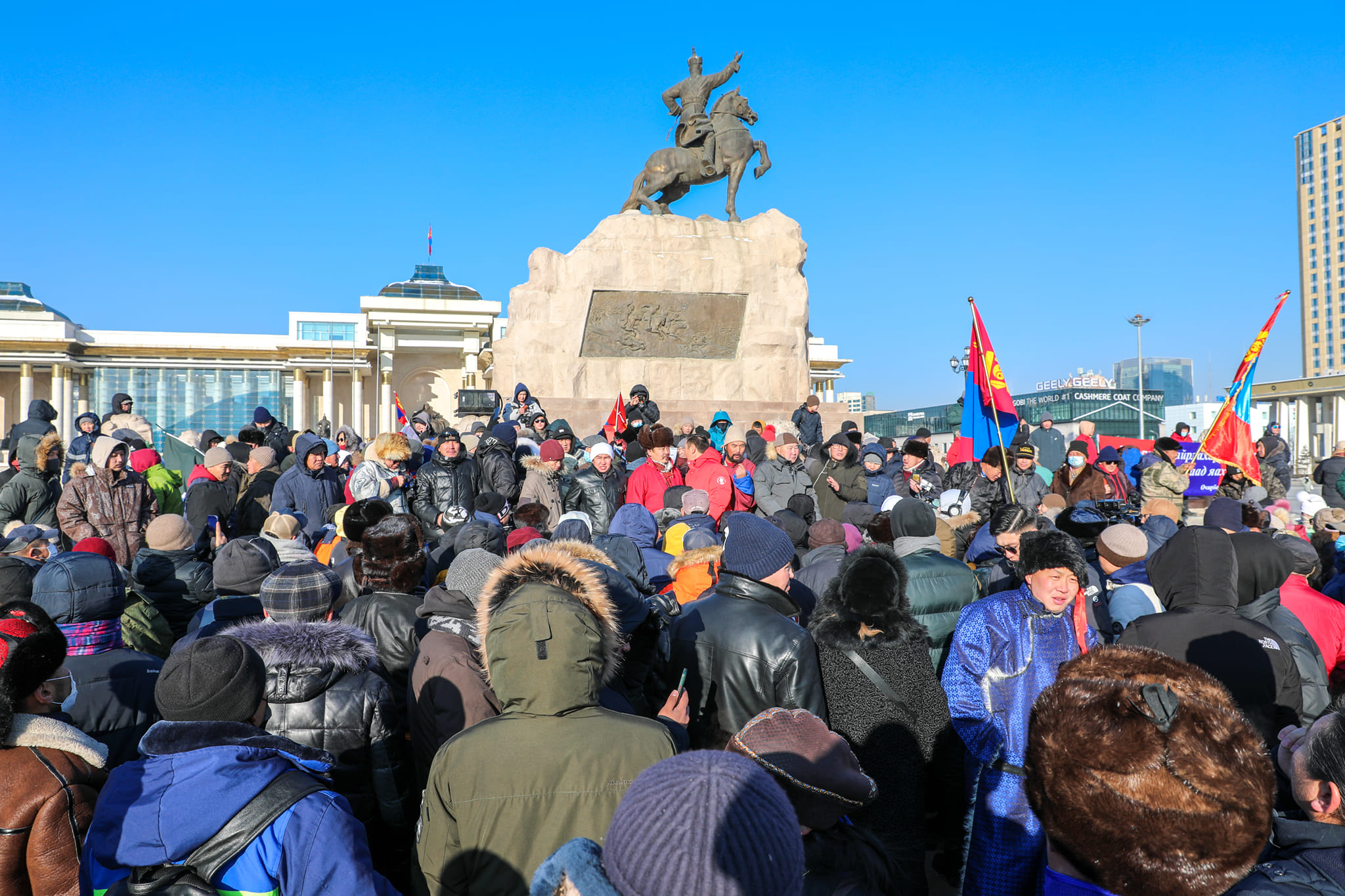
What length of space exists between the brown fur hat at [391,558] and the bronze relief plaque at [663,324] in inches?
468

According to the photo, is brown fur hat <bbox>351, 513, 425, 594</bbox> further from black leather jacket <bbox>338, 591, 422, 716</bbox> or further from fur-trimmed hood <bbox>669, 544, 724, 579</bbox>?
fur-trimmed hood <bbox>669, 544, 724, 579</bbox>

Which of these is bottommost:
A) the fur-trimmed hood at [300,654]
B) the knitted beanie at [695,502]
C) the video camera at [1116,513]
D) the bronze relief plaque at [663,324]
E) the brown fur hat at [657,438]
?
the fur-trimmed hood at [300,654]

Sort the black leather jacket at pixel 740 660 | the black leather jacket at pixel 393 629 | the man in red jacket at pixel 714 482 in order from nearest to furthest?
the black leather jacket at pixel 740 660, the black leather jacket at pixel 393 629, the man in red jacket at pixel 714 482

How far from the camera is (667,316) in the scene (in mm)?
15477

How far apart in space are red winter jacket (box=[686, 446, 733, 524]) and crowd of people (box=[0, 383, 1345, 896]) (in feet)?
5.00

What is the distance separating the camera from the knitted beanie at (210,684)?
187 cm

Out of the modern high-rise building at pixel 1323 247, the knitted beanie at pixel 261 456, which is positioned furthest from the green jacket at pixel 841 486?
the modern high-rise building at pixel 1323 247

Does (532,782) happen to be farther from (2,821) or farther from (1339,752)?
(1339,752)

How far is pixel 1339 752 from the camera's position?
1.65 m

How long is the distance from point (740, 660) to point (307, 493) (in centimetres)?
509

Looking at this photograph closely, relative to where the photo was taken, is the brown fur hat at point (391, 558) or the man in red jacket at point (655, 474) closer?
the brown fur hat at point (391, 558)

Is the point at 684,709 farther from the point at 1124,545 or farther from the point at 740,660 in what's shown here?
A: the point at 1124,545

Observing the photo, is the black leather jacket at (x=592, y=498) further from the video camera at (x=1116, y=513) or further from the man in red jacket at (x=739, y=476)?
the video camera at (x=1116, y=513)

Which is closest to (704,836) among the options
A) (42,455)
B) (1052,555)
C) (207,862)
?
(207,862)
